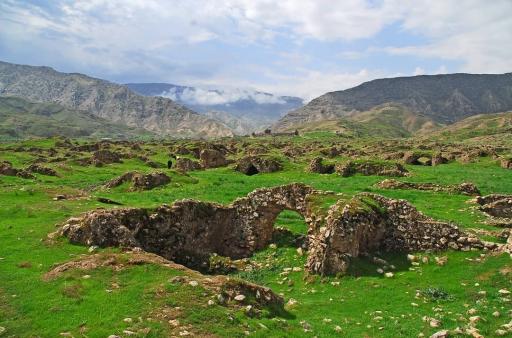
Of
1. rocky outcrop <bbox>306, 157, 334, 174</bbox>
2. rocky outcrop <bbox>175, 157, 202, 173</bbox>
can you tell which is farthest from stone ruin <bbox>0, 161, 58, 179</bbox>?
rocky outcrop <bbox>306, 157, 334, 174</bbox>

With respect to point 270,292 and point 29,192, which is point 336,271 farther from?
point 29,192

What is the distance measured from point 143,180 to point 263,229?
27101 mm

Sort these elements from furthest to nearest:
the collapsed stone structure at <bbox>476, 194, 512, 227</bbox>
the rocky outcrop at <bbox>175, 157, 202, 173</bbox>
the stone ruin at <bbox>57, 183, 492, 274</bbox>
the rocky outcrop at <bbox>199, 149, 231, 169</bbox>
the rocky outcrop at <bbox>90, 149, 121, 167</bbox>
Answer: the rocky outcrop at <bbox>90, 149, 121, 167</bbox> → the rocky outcrop at <bbox>199, 149, 231, 169</bbox> → the rocky outcrop at <bbox>175, 157, 202, 173</bbox> → the collapsed stone structure at <bbox>476, 194, 512, 227</bbox> → the stone ruin at <bbox>57, 183, 492, 274</bbox>

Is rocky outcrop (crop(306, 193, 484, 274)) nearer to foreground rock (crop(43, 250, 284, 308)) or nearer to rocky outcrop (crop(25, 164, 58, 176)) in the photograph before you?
foreground rock (crop(43, 250, 284, 308))

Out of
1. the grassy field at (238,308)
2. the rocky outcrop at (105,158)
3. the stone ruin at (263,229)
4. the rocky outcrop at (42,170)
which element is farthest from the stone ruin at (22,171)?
the stone ruin at (263,229)

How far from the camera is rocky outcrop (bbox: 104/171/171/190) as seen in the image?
178ft

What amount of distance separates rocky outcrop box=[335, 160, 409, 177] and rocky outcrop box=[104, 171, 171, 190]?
24798 millimetres

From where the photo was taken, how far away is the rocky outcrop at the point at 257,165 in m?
73.8

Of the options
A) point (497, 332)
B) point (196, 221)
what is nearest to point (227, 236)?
point (196, 221)

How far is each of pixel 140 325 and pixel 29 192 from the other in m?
30.2

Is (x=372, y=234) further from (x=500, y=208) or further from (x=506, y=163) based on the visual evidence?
(x=506, y=163)

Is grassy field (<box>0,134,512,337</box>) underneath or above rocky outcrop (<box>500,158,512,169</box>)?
underneath

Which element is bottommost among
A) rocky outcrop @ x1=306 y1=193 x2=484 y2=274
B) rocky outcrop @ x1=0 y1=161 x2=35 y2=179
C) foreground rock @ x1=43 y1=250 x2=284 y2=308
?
rocky outcrop @ x1=0 y1=161 x2=35 y2=179

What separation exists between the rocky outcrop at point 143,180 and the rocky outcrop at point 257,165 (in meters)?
19.8
